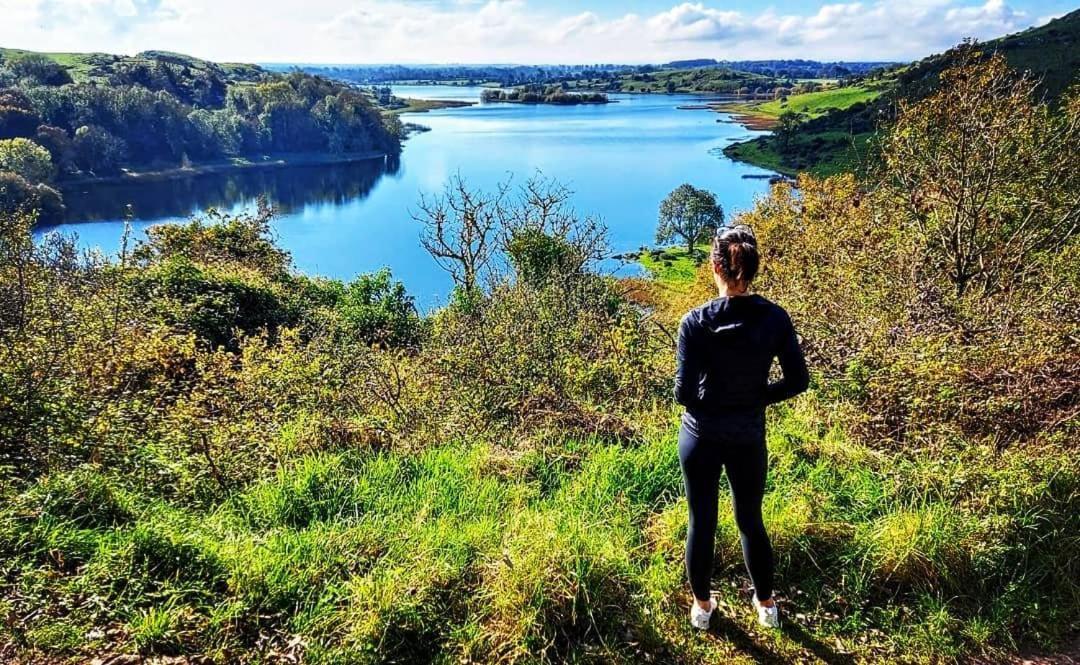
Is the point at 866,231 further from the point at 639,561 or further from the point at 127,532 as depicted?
the point at 127,532

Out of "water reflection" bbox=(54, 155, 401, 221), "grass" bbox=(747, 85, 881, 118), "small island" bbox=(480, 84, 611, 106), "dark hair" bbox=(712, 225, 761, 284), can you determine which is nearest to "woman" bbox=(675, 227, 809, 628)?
"dark hair" bbox=(712, 225, 761, 284)

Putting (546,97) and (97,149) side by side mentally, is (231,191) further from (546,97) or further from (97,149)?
(546,97)

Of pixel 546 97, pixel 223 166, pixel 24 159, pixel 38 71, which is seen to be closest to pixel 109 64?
pixel 38 71

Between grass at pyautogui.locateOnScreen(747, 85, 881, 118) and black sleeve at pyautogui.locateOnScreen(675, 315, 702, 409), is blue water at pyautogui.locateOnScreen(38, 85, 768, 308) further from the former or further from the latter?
A: black sleeve at pyautogui.locateOnScreen(675, 315, 702, 409)

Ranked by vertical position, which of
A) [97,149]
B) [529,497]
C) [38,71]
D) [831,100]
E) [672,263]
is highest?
[38,71]

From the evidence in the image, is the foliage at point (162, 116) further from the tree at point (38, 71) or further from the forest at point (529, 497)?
the forest at point (529, 497)

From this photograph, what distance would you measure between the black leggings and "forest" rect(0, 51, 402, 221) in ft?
187

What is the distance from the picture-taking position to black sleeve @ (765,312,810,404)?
250 cm

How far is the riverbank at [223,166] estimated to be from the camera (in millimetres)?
67938

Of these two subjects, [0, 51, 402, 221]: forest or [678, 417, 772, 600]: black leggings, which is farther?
[0, 51, 402, 221]: forest

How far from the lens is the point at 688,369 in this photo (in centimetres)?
258

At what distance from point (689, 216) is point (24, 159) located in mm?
58888

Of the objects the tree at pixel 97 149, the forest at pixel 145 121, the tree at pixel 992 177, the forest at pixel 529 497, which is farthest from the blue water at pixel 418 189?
the forest at pixel 529 497

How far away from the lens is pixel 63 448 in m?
4.17
